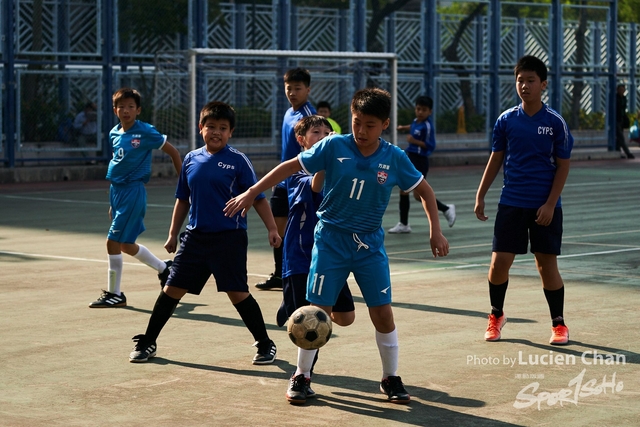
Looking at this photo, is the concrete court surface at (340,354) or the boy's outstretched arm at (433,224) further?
the boy's outstretched arm at (433,224)

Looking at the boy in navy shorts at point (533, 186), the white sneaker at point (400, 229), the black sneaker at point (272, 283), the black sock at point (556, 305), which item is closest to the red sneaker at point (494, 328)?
the boy in navy shorts at point (533, 186)

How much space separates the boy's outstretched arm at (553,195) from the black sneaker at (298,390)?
2407 millimetres

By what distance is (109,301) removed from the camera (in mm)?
9742

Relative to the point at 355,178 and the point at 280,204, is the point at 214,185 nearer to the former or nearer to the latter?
the point at 355,178

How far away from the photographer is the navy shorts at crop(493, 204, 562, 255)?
8.07m

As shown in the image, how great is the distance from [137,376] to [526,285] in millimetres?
4903

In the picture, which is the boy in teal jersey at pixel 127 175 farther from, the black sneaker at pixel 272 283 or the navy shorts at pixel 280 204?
the navy shorts at pixel 280 204

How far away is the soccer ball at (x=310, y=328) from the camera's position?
6.28 metres

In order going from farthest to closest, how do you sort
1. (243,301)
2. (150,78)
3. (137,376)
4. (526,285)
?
(150,78)
(526,285)
(243,301)
(137,376)

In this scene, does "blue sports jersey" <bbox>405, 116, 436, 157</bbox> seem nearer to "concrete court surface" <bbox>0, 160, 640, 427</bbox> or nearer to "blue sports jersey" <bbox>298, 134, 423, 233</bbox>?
"concrete court surface" <bbox>0, 160, 640, 427</bbox>

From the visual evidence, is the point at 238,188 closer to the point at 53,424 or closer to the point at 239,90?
the point at 53,424

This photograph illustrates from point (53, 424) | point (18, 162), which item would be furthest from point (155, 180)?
point (53, 424)

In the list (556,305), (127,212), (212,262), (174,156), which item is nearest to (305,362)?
(212,262)

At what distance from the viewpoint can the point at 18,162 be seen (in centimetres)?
2642
